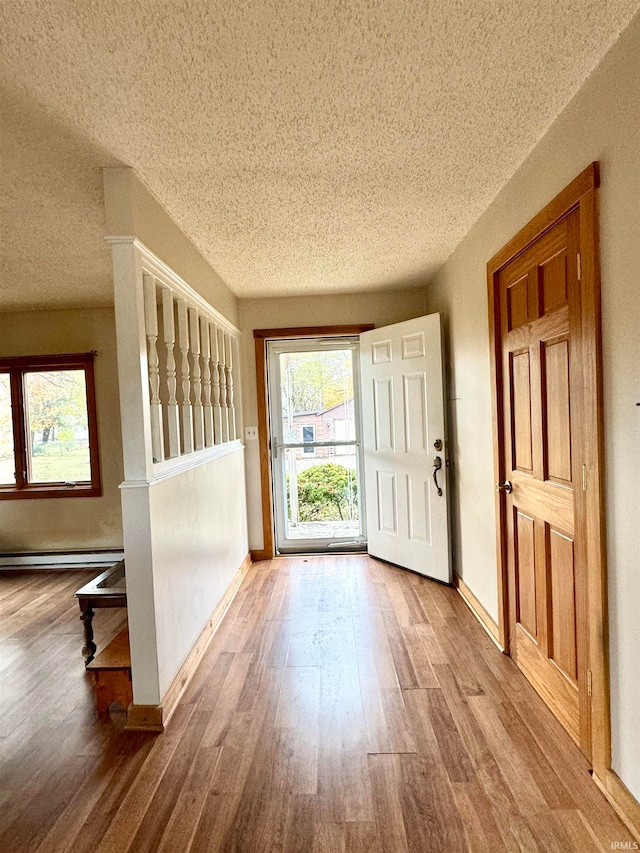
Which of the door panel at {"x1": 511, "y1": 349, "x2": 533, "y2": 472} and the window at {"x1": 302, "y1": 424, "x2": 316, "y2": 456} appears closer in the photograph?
the door panel at {"x1": 511, "y1": 349, "x2": 533, "y2": 472}

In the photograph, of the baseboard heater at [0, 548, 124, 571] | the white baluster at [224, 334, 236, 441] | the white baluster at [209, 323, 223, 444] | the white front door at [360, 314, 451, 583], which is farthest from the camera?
the baseboard heater at [0, 548, 124, 571]

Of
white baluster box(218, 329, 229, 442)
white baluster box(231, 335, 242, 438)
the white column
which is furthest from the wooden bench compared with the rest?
white baluster box(231, 335, 242, 438)

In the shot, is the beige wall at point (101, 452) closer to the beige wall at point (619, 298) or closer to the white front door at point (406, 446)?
the white front door at point (406, 446)

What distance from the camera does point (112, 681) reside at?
7.33 ft

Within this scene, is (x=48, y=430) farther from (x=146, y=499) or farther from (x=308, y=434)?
(x=146, y=499)

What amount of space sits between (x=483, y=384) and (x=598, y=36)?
1.70m

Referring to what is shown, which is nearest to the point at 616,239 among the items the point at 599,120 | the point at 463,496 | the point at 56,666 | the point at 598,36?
the point at 599,120

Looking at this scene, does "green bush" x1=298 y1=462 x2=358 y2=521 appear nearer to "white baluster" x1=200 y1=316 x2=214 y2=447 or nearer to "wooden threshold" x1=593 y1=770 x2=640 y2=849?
"white baluster" x1=200 y1=316 x2=214 y2=447

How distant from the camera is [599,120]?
155 cm

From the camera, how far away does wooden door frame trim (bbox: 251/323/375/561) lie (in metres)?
4.48

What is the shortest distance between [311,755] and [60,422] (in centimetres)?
394

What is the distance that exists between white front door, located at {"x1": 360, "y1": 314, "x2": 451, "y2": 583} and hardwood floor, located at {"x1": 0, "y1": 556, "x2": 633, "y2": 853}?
0.87 metres

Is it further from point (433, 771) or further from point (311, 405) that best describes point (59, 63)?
point (311, 405)

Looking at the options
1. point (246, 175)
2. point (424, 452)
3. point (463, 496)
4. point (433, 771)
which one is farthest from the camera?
point (424, 452)
